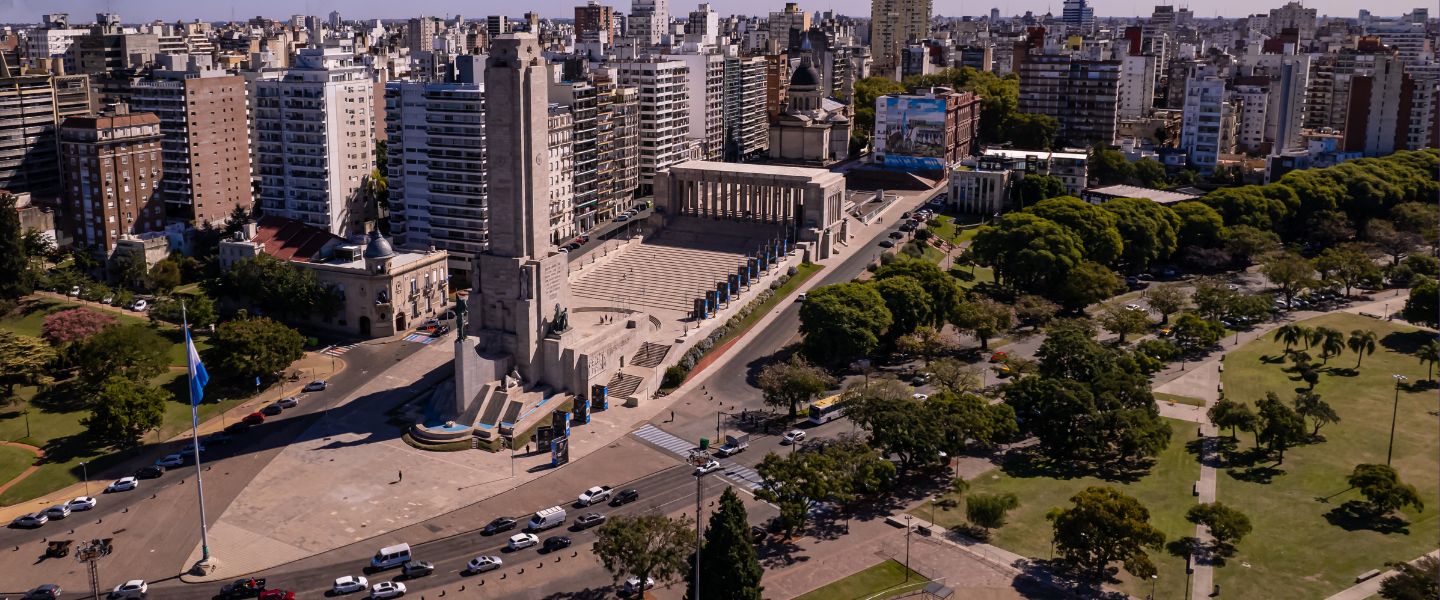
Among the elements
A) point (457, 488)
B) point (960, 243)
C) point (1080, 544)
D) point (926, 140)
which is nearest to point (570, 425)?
point (457, 488)

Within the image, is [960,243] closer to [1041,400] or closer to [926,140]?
[926,140]

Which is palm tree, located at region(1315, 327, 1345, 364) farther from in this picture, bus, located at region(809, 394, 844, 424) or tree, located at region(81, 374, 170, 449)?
tree, located at region(81, 374, 170, 449)

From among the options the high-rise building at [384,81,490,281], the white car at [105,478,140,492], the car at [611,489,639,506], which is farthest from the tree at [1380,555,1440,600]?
the high-rise building at [384,81,490,281]

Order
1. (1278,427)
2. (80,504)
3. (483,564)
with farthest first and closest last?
(1278,427) → (80,504) → (483,564)

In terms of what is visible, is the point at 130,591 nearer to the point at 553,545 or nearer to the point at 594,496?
the point at 553,545

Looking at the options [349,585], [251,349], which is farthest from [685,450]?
[251,349]

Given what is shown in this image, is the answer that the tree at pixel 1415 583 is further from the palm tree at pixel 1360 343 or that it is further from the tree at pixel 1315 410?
the palm tree at pixel 1360 343
